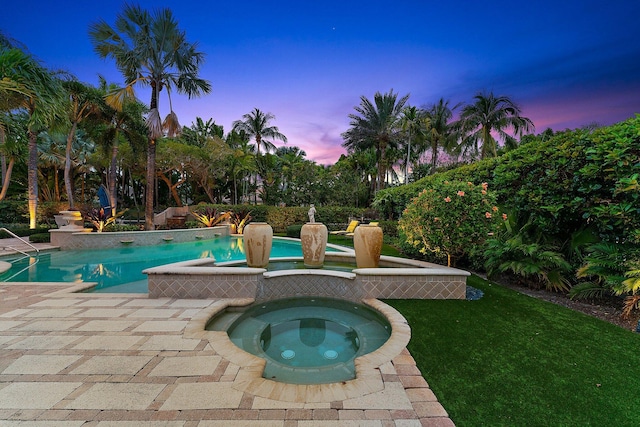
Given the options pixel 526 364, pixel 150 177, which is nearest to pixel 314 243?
pixel 526 364

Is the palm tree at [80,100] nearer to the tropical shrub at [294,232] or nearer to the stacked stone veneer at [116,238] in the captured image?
the stacked stone veneer at [116,238]

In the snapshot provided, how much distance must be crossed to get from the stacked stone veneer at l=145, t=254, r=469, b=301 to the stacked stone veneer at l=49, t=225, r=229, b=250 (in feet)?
27.8

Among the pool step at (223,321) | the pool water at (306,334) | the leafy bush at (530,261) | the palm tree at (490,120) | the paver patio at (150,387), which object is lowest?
the pool water at (306,334)

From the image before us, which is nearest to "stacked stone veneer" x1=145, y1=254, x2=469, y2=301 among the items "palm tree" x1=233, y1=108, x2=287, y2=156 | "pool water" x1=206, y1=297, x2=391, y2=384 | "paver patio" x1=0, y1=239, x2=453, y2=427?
"pool water" x1=206, y1=297, x2=391, y2=384

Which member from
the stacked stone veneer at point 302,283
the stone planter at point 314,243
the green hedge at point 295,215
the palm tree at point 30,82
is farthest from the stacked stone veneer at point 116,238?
the stone planter at point 314,243

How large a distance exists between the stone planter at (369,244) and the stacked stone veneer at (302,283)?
956 millimetres

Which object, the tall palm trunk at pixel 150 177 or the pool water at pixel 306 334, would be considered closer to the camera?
the pool water at pixel 306 334

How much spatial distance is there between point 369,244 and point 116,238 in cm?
1131

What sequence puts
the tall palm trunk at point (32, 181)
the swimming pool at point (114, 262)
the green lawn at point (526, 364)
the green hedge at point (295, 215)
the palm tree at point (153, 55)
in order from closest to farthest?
the green lawn at point (526, 364), the swimming pool at point (114, 262), the palm tree at point (153, 55), the tall palm trunk at point (32, 181), the green hedge at point (295, 215)

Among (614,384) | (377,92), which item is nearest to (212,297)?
(614,384)

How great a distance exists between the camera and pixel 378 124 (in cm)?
2498

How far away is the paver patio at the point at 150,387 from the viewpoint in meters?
1.86

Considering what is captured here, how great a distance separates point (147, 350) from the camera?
9.20 ft

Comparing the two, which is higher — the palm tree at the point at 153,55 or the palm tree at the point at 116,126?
the palm tree at the point at 153,55
